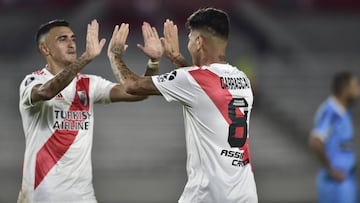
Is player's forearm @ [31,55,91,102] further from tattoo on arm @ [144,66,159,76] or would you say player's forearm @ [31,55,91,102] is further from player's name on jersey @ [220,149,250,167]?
player's name on jersey @ [220,149,250,167]

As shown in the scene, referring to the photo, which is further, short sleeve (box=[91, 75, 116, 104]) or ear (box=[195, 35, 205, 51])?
short sleeve (box=[91, 75, 116, 104])

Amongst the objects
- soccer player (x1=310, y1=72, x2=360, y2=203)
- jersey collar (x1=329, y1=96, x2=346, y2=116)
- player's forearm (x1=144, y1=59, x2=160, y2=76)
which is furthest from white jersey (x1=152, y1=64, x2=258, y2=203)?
jersey collar (x1=329, y1=96, x2=346, y2=116)

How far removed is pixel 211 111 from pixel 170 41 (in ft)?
2.23

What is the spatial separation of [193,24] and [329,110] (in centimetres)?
439

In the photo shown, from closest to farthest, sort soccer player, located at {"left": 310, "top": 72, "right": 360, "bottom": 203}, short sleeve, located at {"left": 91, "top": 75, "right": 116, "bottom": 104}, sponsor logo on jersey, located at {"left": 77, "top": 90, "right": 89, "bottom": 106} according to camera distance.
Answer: sponsor logo on jersey, located at {"left": 77, "top": 90, "right": 89, "bottom": 106} < short sleeve, located at {"left": 91, "top": 75, "right": 116, "bottom": 104} < soccer player, located at {"left": 310, "top": 72, "right": 360, "bottom": 203}

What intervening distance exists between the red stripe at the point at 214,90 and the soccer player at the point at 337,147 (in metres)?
4.22

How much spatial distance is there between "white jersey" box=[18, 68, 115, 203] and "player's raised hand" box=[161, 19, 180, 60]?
0.89 meters

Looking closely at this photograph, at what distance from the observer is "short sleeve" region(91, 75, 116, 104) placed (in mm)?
7270

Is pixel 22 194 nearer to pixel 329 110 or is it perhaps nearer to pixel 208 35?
pixel 208 35

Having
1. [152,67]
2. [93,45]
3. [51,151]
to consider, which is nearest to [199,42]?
[152,67]

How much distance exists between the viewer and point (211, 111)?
6371mm

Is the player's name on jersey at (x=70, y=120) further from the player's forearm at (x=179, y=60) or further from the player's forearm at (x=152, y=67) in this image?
the player's forearm at (x=179, y=60)

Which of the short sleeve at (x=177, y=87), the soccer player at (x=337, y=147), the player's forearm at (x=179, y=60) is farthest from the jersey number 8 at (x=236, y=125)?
the soccer player at (x=337, y=147)

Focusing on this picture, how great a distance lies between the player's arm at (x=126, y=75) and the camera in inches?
255
